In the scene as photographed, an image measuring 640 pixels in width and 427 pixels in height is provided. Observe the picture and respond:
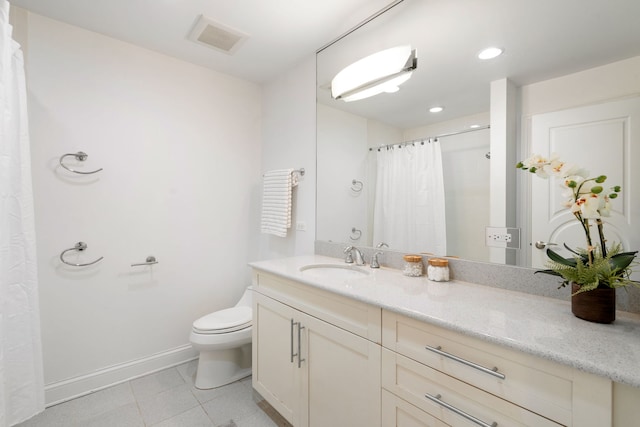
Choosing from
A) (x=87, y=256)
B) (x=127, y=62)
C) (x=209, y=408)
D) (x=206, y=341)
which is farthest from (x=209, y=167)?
(x=209, y=408)

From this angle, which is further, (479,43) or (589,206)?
(479,43)

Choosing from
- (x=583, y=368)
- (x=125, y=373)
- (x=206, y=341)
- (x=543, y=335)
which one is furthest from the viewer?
(x=125, y=373)

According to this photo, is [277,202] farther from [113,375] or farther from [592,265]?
[592,265]

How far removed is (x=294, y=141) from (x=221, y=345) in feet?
5.34

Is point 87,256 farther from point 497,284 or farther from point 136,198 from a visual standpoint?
point 497,284

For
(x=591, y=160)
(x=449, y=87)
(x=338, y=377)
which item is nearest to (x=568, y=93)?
(x=591, y=160)

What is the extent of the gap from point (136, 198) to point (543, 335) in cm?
242

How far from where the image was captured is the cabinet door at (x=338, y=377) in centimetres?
108

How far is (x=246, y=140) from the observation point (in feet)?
8.64

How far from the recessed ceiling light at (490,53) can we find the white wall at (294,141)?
1169mm

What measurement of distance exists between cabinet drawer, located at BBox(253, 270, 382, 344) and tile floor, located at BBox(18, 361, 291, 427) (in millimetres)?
746

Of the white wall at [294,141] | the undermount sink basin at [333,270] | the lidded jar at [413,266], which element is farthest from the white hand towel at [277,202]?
the lidded jar at [413,266]

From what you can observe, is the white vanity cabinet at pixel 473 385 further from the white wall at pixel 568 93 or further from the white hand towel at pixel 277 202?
the white hand towel at pixel 277 202

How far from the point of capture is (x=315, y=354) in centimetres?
132
